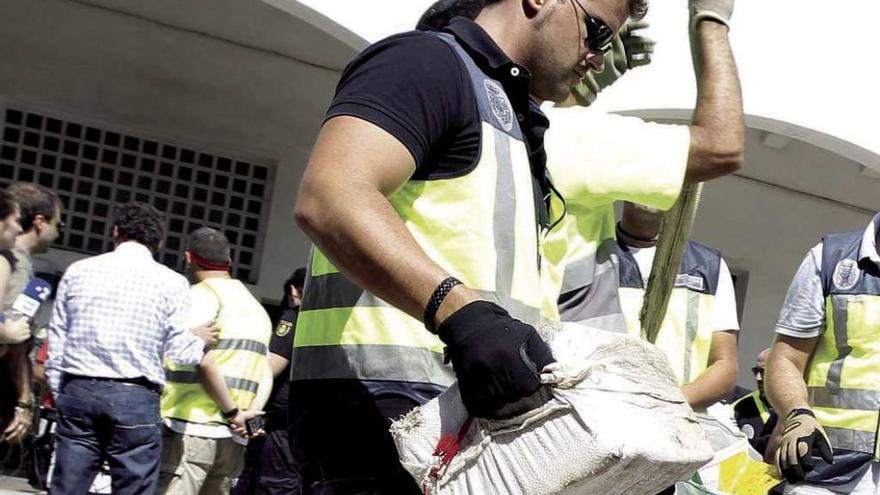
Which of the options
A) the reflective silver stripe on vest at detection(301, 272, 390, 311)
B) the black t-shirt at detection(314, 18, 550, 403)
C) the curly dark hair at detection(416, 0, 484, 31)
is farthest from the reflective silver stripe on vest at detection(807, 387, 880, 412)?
the reflective silver stripe on vest at detection(301, 272, 390, 311)

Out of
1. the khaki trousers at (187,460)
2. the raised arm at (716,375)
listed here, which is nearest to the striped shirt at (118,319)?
the khaki trousers at (187,460)

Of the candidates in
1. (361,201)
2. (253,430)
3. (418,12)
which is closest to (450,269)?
(361,201)

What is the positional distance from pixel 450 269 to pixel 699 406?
11.5 ft

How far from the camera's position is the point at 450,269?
2.32 meters

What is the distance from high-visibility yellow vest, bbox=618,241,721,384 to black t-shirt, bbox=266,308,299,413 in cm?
371

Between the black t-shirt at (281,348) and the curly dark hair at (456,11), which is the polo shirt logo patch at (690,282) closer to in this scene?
the curly dark hair at (456,11)

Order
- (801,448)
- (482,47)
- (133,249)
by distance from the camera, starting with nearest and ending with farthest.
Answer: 1. (482,47)
2. (801,448)
3. (133,249)

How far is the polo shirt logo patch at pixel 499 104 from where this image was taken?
94.9 inches

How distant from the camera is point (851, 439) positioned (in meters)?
4.71

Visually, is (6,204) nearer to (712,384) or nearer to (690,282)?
(690,282)

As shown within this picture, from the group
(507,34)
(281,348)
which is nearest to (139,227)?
(281,348)

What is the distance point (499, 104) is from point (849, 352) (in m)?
2.78

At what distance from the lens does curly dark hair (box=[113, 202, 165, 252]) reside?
22.8ft

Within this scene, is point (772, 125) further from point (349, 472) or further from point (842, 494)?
point (349, 472)
